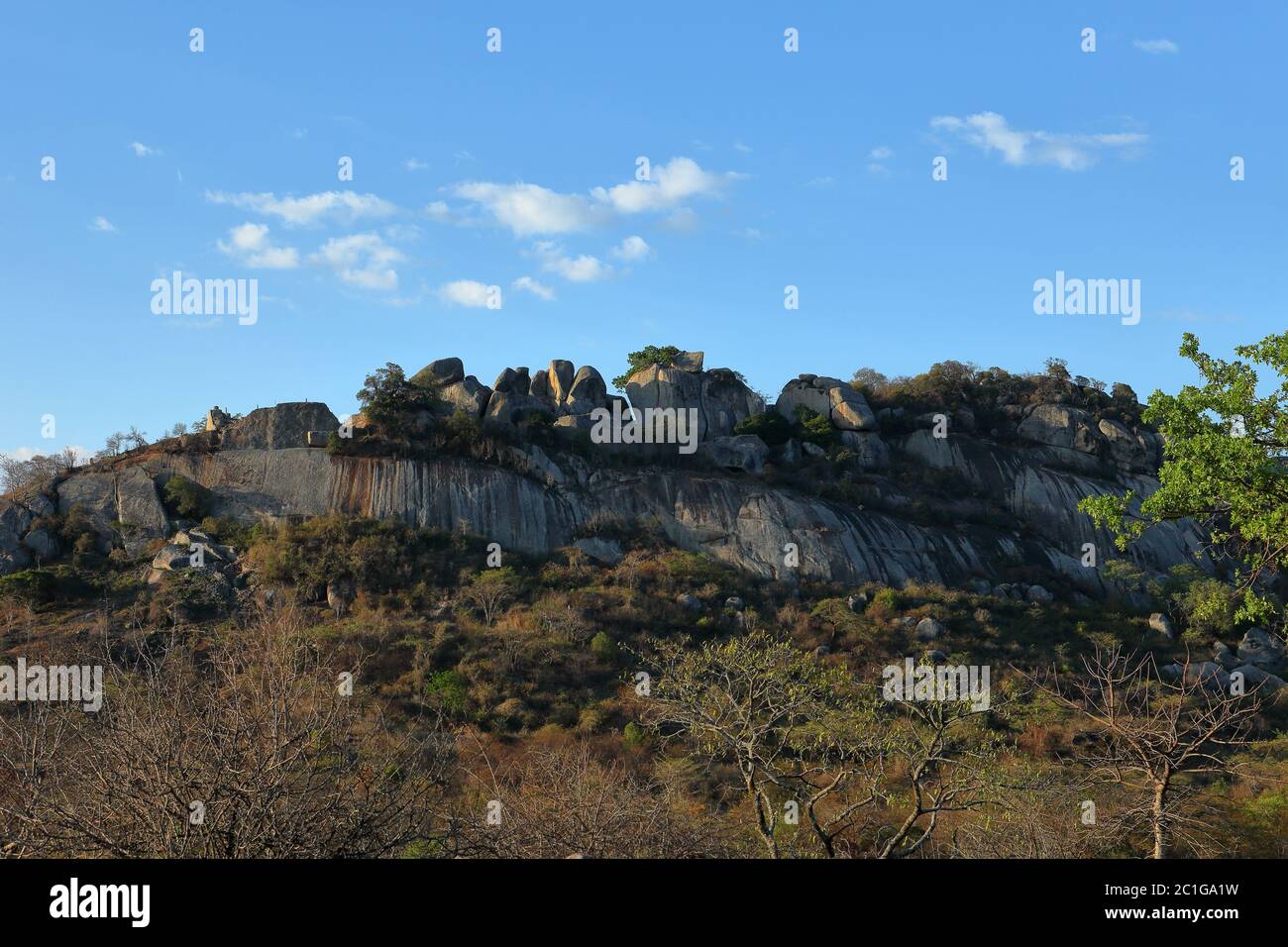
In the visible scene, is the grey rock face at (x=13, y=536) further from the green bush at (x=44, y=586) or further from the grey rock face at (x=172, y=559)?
the grey rock face at (x=172, y=559)

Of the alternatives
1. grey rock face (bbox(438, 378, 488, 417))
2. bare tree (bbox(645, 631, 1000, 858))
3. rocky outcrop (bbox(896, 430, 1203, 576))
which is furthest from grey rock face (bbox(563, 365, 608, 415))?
bare tree (bbox(645, 631, 1000, 858))

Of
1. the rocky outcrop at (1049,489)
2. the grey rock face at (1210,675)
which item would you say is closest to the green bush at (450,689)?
the grey rock face at (1210,675)

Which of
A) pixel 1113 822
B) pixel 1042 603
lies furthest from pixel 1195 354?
pixel 1042 603

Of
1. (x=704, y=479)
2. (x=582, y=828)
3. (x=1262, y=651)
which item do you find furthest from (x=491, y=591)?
(x=1262, y=651)

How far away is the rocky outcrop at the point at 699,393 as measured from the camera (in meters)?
53.6

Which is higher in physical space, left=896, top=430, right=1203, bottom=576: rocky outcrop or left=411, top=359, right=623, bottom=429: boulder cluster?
left=411, top=359, right=623, bottom=429: boulder cluster

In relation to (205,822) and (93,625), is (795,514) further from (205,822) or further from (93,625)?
(205,822)

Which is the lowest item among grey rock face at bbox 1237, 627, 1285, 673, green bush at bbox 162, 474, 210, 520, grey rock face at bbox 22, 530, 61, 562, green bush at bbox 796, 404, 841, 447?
grey rock face at bbox 1237, 627, 1285, 673

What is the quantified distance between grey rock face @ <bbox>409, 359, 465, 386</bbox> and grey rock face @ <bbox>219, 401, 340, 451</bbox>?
5.87 metres

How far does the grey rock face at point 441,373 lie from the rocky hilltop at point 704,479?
11 cm

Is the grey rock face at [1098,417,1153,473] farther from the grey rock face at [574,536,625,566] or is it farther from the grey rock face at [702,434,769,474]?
the grey rock face at [574,536,625,566]

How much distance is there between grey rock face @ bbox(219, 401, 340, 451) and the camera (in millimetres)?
45156

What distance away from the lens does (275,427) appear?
45562 mm

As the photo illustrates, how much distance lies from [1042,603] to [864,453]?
13.4 meters
